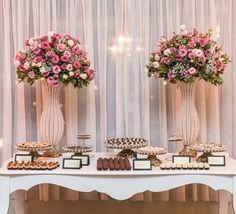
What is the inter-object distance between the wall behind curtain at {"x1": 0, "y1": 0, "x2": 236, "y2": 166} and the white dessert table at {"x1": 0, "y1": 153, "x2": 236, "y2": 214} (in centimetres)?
82

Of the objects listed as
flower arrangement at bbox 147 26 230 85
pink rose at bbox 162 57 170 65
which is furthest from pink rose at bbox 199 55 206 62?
pink rose at bbox 162 57 170 65

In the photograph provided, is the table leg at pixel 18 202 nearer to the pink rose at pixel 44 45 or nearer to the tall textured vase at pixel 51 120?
the tall textured vase at pixel 51 120

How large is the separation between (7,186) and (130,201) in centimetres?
116

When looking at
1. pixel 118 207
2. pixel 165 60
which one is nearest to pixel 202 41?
pixel 165 60

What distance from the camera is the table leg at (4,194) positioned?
1.83m

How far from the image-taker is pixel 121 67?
2672 mm

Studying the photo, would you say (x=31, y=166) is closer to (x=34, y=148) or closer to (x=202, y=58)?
(x=34, y=148)

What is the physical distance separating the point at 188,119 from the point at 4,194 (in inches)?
47.5

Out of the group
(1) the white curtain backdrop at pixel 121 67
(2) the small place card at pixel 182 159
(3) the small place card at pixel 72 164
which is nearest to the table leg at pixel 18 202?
(1) the white curtain backdrop at pixel 121 67

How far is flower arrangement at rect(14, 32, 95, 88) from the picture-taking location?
2170 millimetres

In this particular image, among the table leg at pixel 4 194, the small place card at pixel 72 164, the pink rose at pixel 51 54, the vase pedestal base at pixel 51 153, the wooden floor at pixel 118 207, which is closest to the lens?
Answer: the table leg at pixel 4 194

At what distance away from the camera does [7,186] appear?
6.08 feet

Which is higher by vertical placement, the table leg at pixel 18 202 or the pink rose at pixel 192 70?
the pink rose at pixel 192 70

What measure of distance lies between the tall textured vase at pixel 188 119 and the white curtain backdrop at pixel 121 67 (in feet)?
1.00
